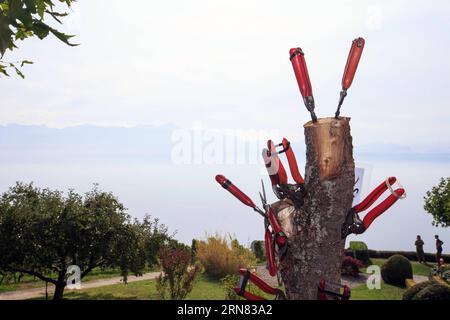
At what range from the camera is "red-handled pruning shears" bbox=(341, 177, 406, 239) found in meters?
4.16

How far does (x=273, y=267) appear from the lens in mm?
4582

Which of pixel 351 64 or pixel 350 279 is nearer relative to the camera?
pixel 351 64

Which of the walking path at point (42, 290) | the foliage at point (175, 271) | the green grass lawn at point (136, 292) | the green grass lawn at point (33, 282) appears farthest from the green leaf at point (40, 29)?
the green grass lawn at point (33, 282)

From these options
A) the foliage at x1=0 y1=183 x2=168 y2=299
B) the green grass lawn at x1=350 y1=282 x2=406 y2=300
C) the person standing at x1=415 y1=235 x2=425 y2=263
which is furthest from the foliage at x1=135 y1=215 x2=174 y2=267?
the person standing at x1=415 y1=235 x2=425 y2=263

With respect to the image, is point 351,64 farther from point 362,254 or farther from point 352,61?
point 362,254

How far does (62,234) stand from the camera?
15.8 metres

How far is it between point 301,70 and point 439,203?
26.0m

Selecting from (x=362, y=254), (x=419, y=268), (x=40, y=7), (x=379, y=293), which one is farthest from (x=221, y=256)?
(x=40, y=7)

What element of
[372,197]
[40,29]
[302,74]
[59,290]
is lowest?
[59,290]

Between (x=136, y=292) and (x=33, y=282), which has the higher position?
(x=33, y=282)

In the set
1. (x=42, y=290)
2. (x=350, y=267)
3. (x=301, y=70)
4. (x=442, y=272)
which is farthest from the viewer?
(x=350, y=267)

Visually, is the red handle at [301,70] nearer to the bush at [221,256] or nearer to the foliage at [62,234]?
the foliage at [62,234]

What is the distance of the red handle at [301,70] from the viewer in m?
4.04
